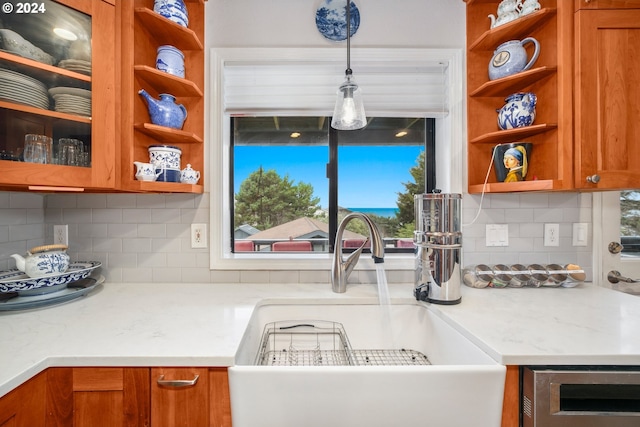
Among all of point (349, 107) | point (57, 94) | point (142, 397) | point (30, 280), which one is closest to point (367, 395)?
point (142, 397)

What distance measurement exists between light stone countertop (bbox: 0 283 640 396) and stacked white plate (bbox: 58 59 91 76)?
2.79 ft

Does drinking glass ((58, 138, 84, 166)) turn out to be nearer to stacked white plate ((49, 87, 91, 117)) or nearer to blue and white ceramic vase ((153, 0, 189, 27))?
stacked white plate ((49, 87, 91, 117))

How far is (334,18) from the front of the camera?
1.43 meters

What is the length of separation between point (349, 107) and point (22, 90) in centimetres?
111

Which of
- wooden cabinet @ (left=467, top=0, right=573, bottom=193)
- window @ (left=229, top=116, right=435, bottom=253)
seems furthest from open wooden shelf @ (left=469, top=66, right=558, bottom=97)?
window @ (left=229, top=116, right=435, bottom=253)

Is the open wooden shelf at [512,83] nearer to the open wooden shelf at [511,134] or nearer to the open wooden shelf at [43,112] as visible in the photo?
the open wooden shelf at [511,134]

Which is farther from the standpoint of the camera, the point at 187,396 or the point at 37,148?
the point at 37,148

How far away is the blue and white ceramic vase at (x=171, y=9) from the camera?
1.20 metres

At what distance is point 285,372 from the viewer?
2.34ft

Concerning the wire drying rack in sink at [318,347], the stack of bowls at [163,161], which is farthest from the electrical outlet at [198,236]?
the wire drying rack in sink at [318,347]

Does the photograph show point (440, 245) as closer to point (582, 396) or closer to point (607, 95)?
point (582, 396)

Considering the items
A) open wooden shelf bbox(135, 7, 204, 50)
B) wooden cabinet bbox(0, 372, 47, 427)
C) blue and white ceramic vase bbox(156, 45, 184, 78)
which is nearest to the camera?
wooden cabinet bbox(0, 372, 47, 427)

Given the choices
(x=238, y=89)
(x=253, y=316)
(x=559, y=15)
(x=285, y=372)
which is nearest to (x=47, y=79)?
(x=238, y=89)

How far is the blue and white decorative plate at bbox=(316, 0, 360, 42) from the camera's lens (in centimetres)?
142
